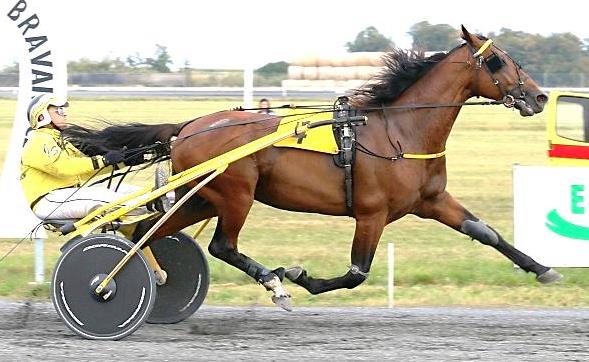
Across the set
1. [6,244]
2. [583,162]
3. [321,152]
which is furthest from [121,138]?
[583,162]

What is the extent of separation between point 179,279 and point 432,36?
25.6 ft

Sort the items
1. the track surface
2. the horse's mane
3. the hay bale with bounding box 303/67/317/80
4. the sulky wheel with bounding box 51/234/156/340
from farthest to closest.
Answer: the hay bale with bounding box 303/67/317/80 < the horse's mane < the sulky wheel with bounding box 51/234/156/340 < the track surface

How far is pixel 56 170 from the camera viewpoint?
714 centimetres

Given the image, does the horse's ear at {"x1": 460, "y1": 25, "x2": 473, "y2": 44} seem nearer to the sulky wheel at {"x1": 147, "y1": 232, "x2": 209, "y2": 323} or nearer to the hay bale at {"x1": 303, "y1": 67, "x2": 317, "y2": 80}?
the sulky wheel at {"x1": 147, "y1": 232, "x2": 209, "y2": 323}

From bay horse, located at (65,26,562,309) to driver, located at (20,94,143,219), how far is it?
0.17 metres

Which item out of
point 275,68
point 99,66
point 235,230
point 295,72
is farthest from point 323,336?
point 275,68

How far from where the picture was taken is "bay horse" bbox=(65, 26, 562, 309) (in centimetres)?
698

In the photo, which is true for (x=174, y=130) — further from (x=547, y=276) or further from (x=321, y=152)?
(x=547, y=276)

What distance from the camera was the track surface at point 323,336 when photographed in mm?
6223

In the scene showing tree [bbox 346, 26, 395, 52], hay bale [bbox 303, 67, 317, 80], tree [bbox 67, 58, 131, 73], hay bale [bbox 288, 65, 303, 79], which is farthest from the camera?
tree [bbox 67, 58, 131, 73]

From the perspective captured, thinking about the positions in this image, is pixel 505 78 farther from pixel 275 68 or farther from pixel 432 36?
pixel 275 68

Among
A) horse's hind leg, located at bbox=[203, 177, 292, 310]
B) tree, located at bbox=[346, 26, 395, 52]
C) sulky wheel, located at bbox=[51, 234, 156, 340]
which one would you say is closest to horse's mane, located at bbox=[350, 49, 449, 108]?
horse's hind leg, located at bbox=[203, 177, 292, 310]

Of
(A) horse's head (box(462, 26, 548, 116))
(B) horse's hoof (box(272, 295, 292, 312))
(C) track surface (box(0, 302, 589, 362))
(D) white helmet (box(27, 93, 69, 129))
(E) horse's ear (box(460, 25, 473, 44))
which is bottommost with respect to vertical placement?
(C) track surface (box(0, 302, 589, 362))

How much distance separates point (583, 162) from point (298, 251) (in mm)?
3372
